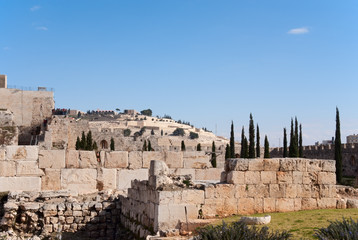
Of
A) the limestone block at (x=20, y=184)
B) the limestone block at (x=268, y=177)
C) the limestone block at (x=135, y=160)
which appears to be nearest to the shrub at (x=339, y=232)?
the limestone block at (x=268, y=177)

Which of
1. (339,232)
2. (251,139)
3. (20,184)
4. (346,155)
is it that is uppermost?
(251,139)

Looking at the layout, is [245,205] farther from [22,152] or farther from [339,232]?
[22,152]

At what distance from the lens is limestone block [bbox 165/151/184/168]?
14.1 metres

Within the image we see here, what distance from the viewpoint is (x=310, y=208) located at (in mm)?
10125

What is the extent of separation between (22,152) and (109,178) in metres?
2.47

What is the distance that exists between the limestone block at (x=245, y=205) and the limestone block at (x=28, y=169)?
5826 millimetres

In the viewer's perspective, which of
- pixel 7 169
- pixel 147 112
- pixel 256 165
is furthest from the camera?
pixel 147 112

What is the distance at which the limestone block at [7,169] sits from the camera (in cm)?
1228

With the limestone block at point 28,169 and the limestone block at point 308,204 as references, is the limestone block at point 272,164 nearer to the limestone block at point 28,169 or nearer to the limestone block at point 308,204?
the limestone block at point 308,204

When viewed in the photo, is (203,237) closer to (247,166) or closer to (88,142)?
(247,166)

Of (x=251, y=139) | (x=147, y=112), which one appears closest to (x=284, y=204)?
(x=251, y=139)

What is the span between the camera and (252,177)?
9883mm

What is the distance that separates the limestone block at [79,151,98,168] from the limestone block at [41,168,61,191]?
67 cm

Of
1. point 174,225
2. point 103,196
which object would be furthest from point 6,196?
point 174,225
